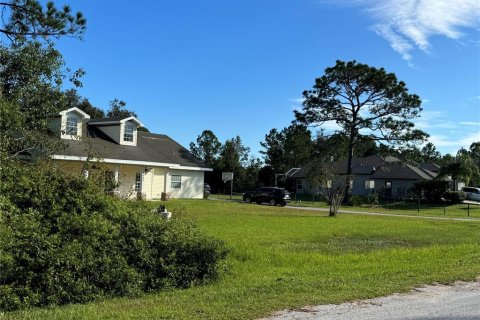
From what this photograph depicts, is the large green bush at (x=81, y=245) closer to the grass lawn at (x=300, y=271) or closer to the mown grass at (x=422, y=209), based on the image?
the grass lawn at (x=300, y=271)

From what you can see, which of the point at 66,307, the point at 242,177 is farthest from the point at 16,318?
the point at 242,177

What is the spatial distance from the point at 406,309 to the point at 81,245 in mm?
4963

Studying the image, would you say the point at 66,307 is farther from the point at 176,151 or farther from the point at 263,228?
the point at 176,151

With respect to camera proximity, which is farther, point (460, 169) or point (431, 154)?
point (431, 154)

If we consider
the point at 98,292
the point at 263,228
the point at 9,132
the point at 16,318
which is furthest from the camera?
the point at 263,228

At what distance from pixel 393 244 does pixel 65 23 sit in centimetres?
1170

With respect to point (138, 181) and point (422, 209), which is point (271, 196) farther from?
point (422, 209)

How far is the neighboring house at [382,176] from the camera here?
58.7 m

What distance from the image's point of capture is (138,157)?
1362 inches

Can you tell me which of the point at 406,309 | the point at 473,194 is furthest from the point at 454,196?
the point at 406,309

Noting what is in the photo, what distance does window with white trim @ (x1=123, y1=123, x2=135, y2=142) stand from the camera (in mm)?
35781

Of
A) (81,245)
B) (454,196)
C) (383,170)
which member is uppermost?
(383,170)

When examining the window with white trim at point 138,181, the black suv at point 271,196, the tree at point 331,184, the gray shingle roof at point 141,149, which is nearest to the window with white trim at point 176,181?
the gray shingle roof at point 141,149

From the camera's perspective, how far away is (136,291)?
7.81 metres
